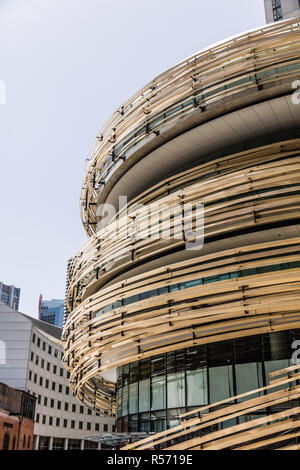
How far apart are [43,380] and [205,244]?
151 ft

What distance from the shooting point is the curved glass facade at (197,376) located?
14930mm

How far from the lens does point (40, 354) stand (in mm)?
56219

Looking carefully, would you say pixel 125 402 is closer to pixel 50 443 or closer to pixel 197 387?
pixel 197 387

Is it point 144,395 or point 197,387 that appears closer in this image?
point 197,387

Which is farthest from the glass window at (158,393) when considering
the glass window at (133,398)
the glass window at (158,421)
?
the glass window at (133,398)

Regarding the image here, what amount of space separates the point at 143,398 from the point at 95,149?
11.8 m

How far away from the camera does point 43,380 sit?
56500 millimetres

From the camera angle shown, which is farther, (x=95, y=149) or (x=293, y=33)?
(x=95, y=149)

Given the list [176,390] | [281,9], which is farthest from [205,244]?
[281,9]

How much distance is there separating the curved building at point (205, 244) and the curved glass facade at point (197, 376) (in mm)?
39

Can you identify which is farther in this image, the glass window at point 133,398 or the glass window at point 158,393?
the glass window at point 133,398

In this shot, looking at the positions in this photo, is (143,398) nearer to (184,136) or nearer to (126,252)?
(126,252)

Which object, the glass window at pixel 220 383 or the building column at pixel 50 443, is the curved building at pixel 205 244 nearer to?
the glass window at pixel 220 383
